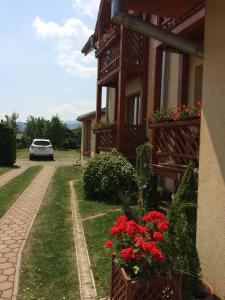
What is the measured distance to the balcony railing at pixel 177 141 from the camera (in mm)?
6586

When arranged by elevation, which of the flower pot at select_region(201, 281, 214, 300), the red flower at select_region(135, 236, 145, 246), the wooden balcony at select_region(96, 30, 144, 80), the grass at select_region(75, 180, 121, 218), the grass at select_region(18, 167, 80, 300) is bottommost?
the grass at select_region(18, 167, 80, 300)

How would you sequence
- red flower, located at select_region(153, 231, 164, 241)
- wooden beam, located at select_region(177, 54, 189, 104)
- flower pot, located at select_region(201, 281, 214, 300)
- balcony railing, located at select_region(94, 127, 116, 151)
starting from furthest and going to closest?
balcony railing, located at select_region(94, 127, 116, 151)
wooden beam, located at select_region(177, 54, 189, 104)
flower pot, located at select_region(201, 281, 214, 300)
red flower, located at select_region(153, 231, 164, 241)

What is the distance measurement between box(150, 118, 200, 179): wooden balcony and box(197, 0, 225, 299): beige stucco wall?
88.3 inches

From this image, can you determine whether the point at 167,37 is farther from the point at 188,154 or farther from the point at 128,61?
the point at 128,61

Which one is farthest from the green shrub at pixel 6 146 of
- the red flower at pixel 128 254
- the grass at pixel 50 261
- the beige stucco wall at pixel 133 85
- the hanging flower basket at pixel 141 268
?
the red flower at pixel 128 254

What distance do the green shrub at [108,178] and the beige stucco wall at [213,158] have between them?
5910mm

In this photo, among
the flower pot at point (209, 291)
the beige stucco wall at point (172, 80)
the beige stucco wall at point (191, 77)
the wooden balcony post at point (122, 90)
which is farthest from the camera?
the wooden balcony post at point (122, 90)

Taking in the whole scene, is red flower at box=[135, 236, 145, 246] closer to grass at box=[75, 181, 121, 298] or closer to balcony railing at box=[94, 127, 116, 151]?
grass at box=[75, 181, 121, 298]

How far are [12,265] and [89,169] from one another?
5.74 metres

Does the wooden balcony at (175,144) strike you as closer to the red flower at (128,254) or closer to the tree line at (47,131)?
the red flower at (128,254)

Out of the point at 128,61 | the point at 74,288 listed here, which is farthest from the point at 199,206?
the point at 128,61

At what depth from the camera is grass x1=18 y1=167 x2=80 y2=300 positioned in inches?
172

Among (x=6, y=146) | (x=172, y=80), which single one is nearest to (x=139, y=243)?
(x=172, y=80)

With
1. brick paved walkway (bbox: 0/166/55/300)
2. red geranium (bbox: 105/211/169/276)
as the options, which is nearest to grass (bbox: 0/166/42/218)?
brick paved walkway (bbox: 0/166/55/300)
